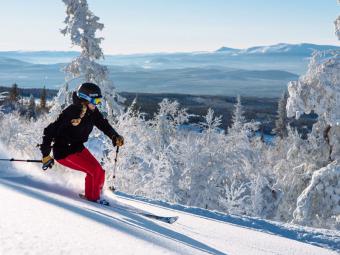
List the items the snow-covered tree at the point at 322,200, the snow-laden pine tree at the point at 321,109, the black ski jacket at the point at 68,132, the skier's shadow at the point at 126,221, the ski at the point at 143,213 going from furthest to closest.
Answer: the snow-covered tree at the point at 322,200 → the snow-laden pine tree at the point at 321,109 → the black ski jacket at the point at 68,132 → the ski at the point at 143,213 → the skier's shadow at the point at 126,221

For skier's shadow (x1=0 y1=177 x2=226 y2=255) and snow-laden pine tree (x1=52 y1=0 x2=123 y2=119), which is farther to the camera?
snow-laden pine tree (x1=52 y1=0 x2=123 y2=119)

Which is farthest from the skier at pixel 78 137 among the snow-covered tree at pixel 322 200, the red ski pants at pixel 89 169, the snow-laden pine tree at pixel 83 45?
the snow-laden pine tree at pixel 83 45

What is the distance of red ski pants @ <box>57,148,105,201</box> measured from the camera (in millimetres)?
6457

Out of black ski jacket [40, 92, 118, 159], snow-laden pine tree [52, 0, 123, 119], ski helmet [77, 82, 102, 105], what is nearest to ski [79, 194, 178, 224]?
black ski jacket [40, 92, 118, 159]

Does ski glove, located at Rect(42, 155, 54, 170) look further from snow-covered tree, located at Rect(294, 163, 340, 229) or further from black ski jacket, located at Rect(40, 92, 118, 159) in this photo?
snow-covered tree, located at Rect(294, 163, 340, 229)

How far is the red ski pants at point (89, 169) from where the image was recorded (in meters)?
6.46

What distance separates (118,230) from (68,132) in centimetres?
258

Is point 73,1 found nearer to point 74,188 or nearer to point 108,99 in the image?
point 108,99

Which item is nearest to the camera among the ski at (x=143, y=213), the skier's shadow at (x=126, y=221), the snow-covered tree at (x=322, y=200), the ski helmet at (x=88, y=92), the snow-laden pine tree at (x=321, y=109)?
Result: the skier's shadow at (x=126, y=221)

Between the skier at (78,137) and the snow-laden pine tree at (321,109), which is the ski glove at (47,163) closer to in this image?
the skier at (78,137)

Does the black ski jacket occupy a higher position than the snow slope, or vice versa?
the black ski jacket

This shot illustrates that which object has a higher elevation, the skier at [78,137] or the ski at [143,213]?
the skier at [78,137]

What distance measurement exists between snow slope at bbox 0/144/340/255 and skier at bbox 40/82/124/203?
0.36m

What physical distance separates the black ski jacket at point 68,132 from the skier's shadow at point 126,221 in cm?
59
